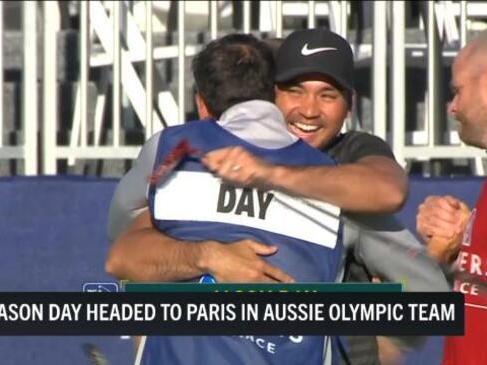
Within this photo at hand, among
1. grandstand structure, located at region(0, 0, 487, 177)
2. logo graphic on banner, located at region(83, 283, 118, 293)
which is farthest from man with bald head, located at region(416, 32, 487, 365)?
grandstand structure, located at region(0, 0, 487, 177)

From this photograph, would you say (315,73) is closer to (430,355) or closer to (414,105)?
(430,355)

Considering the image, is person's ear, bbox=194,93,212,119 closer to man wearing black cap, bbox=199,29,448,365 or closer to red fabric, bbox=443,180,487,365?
man wearing black cap, bbox=199,29,448,365

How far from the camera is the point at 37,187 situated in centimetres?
700

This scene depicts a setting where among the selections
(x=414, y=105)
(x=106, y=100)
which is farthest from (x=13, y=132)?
(x=414, y=105)

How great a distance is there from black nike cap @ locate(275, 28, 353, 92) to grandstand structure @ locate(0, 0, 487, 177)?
100 inches

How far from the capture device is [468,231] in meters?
5.09

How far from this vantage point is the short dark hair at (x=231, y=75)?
4.80 metres

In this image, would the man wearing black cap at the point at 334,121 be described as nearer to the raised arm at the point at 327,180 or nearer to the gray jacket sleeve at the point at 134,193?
the raised arm at the point at 327,180

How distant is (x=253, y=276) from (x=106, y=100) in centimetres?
379

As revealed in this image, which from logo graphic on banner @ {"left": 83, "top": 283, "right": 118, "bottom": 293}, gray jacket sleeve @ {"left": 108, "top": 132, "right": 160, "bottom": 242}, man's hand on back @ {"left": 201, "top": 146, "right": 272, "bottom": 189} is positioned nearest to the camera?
man's hand on back @ {"left": 201, "top": 146, "right": 272, "bottom": 189}

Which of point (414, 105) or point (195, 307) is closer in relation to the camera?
point (195, 307)

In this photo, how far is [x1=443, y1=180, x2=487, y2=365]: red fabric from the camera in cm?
500

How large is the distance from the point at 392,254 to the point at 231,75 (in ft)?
2.06

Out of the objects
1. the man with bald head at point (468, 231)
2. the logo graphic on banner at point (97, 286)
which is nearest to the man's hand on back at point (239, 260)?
the man with bald head at point (468, 231)
